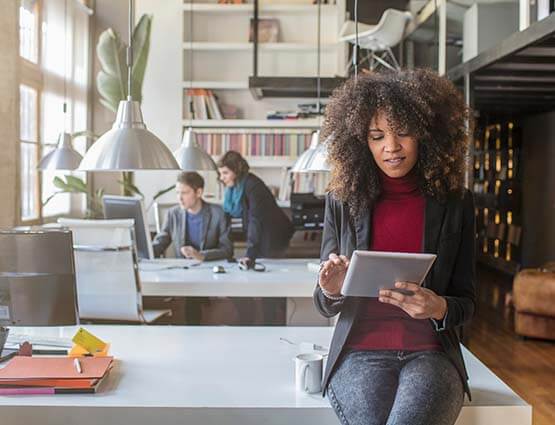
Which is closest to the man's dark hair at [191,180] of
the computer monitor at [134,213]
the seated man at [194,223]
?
the seated man at [194,223]

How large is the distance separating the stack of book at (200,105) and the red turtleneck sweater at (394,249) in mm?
5527

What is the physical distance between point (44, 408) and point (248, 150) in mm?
5676

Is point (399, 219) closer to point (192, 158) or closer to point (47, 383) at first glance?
point (47, 383)

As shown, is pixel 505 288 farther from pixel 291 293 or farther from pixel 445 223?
pixel 445 223

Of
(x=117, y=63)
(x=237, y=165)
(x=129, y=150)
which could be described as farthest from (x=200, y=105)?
(x=129, y=150)

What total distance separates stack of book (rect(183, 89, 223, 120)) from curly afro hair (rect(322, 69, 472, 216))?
17.8ft

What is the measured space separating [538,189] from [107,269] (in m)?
7.41

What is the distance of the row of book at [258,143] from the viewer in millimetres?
7332

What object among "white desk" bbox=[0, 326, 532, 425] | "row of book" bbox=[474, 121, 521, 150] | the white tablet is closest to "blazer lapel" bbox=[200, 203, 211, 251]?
"white desk" bbox=[0, 326, 532, 425]

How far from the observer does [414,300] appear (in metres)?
1.75

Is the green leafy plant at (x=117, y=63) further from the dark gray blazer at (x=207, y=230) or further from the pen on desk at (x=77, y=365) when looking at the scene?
the pen on desk at (x=77, y=365)

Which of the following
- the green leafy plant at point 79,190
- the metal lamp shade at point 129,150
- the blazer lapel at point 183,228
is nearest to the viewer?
the metal lamp shade at point 129,150

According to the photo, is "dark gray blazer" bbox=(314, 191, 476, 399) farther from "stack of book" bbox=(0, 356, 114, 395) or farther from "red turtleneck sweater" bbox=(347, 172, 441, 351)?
"stack of book" bbox=(0, 356, 114, 395)

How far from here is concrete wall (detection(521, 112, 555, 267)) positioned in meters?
9.10
